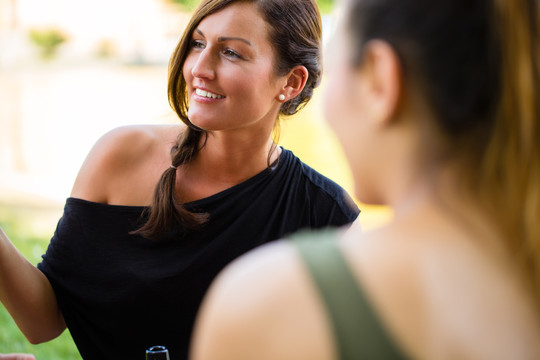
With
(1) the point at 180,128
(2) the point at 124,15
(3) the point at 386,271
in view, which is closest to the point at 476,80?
(3) the point at 386,271

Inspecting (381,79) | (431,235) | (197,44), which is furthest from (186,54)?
(431,235)

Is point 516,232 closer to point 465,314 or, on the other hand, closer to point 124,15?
point 465,314

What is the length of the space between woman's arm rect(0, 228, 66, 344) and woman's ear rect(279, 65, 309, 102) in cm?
88

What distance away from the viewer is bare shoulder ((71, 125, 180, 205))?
5.99 ft

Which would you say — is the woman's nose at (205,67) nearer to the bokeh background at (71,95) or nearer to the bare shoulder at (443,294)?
the bare shoulder at (443,294)

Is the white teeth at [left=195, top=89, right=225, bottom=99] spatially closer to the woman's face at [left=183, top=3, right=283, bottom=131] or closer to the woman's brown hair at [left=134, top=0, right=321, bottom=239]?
the woman's face at [left=183, top=3, right=283, bottom=131]

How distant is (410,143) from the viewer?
733mm

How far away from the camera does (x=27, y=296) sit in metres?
1.67

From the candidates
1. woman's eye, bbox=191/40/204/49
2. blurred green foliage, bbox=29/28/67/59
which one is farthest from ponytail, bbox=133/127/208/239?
blurred green foliage, bbox=29/28/67/59

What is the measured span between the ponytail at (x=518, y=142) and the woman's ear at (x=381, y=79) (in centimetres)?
11

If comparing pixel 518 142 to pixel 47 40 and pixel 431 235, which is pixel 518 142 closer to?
pixel 431 235

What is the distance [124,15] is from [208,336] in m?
7.93

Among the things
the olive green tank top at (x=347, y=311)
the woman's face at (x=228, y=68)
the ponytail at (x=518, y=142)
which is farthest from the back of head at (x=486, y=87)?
the woman's face at (x=228, y=68)

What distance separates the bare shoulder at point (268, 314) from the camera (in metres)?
0.65
